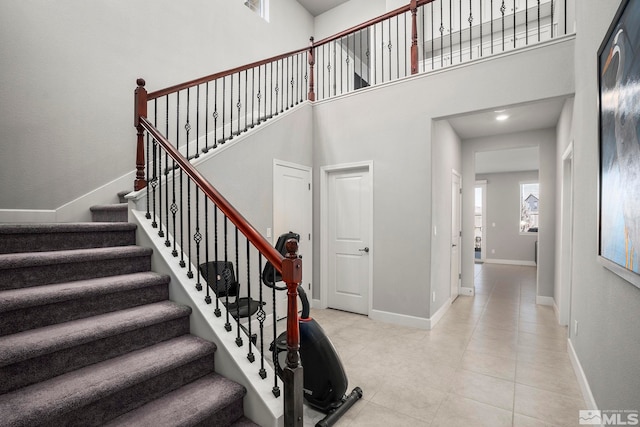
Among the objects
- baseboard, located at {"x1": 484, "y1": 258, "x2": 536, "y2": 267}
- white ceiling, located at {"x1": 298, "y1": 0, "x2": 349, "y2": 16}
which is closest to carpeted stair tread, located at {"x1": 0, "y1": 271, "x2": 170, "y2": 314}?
white ceiling, located at {"x1": 298, "y1": 0, "x2": 349, "y2": 16}

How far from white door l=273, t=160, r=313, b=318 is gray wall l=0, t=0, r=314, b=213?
1.79 m

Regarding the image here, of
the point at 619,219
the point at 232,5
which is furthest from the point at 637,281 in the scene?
the point at 232,5

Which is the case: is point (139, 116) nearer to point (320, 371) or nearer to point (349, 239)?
point (320, 371)

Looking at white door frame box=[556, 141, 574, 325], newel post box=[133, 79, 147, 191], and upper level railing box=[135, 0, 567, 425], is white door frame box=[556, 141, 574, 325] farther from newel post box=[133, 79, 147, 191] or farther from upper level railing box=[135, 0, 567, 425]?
newel post box=[133, 79, 147, 191]

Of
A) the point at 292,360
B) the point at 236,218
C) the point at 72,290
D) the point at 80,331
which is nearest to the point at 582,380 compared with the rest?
the point at 292,360

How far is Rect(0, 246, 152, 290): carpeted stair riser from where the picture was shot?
73.0 inches

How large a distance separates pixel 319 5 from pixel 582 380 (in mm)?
7277

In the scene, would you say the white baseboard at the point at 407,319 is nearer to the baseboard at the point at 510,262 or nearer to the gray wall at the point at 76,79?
the gray wall at the point at 76,79

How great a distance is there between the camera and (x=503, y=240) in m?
9.52

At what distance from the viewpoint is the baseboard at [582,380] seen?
2.11 m

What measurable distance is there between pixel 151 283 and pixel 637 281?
271 centimetres

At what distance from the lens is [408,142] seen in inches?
154

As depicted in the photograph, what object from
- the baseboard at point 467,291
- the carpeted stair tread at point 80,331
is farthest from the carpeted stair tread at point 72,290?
the baseboard at point 467,291

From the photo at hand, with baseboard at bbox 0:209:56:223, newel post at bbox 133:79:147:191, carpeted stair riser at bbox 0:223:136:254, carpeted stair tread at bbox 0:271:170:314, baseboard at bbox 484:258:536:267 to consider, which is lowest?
baseboard at bbox 484:258:536:267
